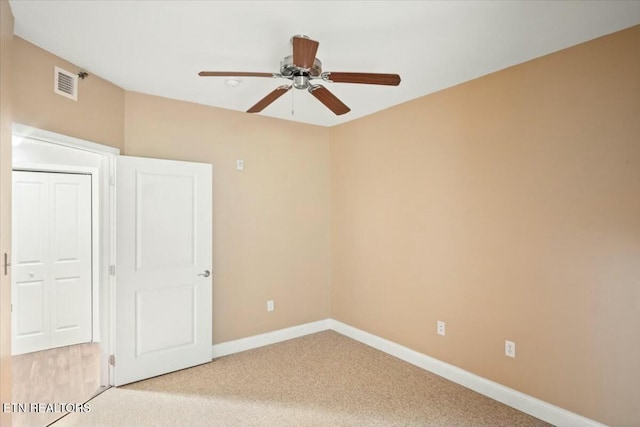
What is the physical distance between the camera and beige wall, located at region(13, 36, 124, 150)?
224cm

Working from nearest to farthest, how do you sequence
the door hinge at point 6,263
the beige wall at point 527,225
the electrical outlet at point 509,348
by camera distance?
the door hinge at point 6,263 < the beige wall at point 527,225 < the electrical outlet at point 509,348

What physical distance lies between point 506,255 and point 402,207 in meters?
1.14

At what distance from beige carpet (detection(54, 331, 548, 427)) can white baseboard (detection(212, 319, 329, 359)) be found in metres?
0.13

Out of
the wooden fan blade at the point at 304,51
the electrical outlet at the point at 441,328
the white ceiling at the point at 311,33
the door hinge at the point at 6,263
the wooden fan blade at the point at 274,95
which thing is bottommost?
the electrical outlet at the point at 441,328

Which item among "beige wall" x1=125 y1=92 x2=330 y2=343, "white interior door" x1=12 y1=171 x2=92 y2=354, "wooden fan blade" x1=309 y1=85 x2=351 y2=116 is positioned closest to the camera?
"wooden fan blade" x1=309 y1=85 x2=351 y2=116

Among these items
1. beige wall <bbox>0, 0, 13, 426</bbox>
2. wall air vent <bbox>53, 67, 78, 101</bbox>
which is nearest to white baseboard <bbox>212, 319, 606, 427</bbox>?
beige wall <bbox>0, 0, 13, 426</bbox>

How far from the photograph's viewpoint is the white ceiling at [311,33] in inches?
76.9

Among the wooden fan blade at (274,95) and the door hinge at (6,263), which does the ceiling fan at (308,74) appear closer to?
the wooden fan blade at (274,95)

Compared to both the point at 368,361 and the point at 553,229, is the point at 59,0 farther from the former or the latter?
the point at 368,361

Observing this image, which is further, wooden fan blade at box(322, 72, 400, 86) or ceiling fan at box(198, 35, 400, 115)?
wooden fan blade at box(322, 72, 400, 86)

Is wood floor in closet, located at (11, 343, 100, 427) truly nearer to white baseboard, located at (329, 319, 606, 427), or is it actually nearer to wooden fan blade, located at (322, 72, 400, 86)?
white baseboard, located at (329, 319, 606, 427)

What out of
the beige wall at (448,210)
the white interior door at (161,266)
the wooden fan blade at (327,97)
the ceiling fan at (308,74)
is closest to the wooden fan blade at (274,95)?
the ceiling fan at (308,74)

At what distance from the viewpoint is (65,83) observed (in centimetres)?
257

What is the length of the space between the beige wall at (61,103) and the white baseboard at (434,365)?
2330mm
